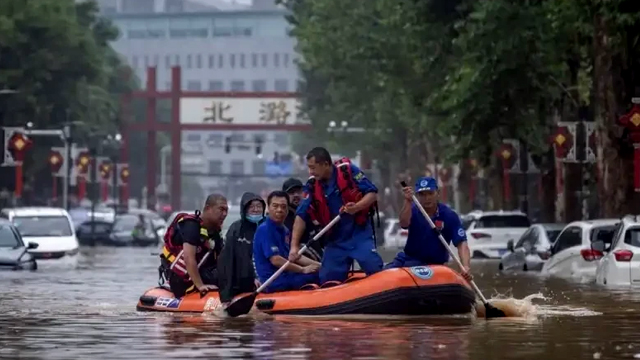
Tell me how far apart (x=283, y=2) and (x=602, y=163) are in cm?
5894

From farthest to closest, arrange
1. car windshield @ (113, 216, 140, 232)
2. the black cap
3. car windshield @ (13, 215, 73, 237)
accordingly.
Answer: car windshield @ (113, 216, 140, 232)
car windshield @ (13, 215, 73, 237)
the black cap

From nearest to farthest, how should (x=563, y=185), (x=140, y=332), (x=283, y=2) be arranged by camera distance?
1. (x=140, y=332)
2. (x=563, y=185)
3. (x=283, y=2)

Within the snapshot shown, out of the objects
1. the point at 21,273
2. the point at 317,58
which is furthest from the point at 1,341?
the point at 317,58

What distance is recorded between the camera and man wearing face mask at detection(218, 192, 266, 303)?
23.1m

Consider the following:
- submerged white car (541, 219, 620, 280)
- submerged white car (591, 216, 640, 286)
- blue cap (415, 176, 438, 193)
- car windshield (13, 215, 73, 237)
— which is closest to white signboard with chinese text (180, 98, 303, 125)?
car windshield (13, 215, 73, 237)

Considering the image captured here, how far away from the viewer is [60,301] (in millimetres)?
29125

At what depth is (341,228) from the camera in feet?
73.3

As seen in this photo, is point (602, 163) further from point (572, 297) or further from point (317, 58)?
point (317, 58)

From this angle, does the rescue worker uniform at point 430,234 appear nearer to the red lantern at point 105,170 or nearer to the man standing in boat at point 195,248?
the man standing in boat at point 195,248

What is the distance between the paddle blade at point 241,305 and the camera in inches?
888

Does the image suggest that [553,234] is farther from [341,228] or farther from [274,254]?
[341,228]

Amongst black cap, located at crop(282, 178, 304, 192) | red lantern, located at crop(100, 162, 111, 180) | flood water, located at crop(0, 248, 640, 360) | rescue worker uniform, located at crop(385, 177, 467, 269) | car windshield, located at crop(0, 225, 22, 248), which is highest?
red lantern, located at crop(100, 162, 111, 180)

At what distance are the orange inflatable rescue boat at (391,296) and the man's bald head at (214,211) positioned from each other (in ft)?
4.47

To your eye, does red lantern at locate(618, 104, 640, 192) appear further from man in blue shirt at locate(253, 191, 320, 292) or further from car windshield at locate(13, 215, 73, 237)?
man in blue shirt at locate(253, 191, 320, 292)
